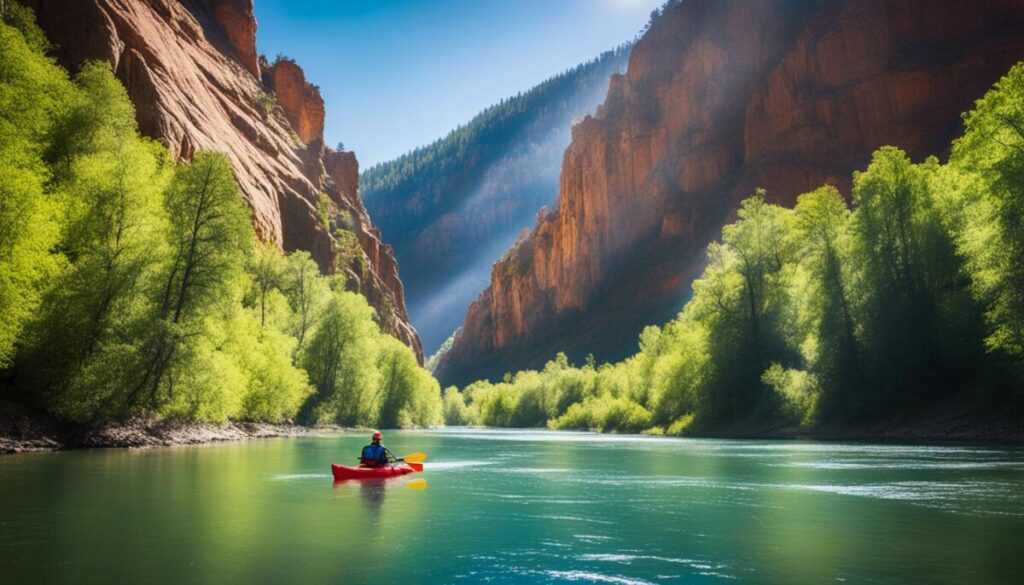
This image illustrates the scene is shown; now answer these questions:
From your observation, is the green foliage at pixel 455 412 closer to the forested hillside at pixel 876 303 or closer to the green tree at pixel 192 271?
the forested hillside at pixel 876 303

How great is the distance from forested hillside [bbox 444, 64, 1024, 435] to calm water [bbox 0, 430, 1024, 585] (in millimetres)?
9572

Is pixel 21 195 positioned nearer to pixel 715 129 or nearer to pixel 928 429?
pixel 928 429

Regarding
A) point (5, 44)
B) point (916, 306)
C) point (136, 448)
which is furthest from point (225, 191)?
point (916, 306)

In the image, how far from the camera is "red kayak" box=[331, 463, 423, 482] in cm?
2123

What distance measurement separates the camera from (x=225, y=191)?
117 ft

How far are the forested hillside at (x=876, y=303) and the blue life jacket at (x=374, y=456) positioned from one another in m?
24.2

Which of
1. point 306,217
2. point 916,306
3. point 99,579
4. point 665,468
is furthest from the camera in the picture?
point 306,217

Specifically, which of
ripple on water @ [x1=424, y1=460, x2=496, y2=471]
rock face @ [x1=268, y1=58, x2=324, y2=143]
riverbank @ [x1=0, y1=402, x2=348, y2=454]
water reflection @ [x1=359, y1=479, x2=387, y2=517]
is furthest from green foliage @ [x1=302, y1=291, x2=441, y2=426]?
rock face @ [x1=268, y1=58, x2=324, y2=143]

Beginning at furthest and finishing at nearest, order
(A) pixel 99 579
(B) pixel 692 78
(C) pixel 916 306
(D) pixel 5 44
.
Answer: (B) pixel 692 78 → (C) pixel 916 306 → (D) pixel 5 44 → (A) pixel 99 579

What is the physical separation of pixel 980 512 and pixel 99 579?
51.4ft

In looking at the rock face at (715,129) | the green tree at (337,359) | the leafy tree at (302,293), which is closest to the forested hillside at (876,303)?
the green tree at (337,359)

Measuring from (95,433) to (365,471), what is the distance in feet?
47.8

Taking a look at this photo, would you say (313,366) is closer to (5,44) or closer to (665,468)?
(5,44)

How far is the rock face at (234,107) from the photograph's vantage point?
54.6 metres
